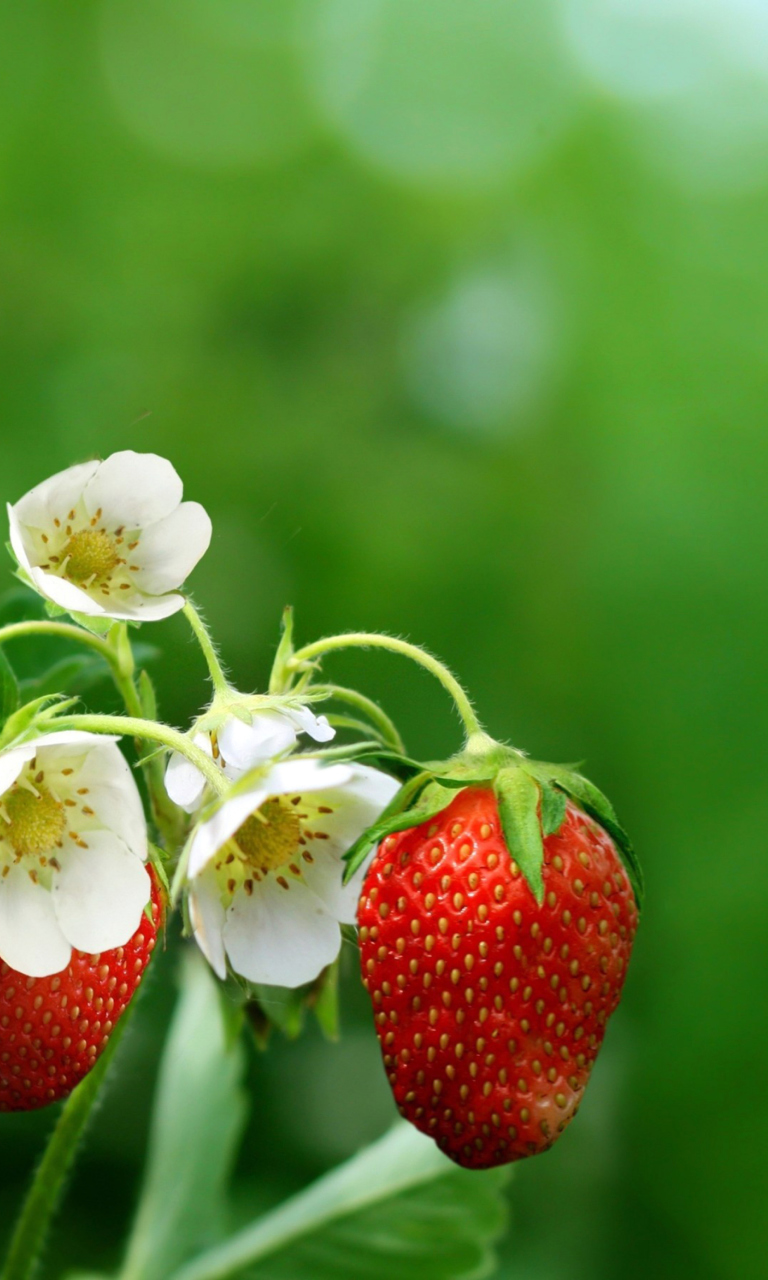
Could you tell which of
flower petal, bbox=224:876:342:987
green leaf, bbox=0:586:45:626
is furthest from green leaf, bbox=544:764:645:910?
green leaf, bbox=0:586:45:626

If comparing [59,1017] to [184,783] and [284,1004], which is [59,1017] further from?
[284,1004]

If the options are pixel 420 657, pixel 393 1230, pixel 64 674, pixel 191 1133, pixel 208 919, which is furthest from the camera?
pixel 191 1133

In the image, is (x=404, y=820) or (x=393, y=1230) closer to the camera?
(x=404, y=820)

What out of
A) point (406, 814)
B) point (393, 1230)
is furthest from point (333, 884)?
point (393, 1230)

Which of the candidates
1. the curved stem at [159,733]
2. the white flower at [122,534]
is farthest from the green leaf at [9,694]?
the curved stem at [159,733]

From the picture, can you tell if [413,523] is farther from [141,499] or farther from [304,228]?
[141,499]

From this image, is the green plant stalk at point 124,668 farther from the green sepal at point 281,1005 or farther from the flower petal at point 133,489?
the green sepal at point 281,1005
